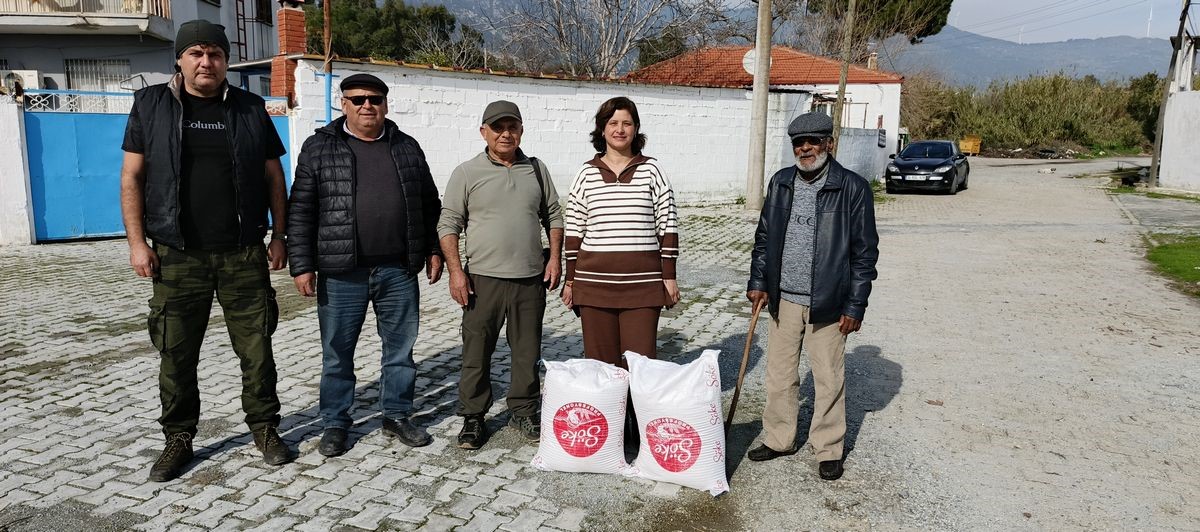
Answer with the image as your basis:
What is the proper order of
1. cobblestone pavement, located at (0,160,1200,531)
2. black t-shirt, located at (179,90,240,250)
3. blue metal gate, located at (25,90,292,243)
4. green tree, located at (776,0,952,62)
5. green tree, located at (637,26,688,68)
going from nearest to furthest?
cobblestone pavement, located at (0,160,1200,531)
black t-shirt, located at (179,90,240,250)
blue metal gate, located at (25,90,292,243)
green tree, located at (637,26,688,68)
green tree, located at (776,0,952,62)

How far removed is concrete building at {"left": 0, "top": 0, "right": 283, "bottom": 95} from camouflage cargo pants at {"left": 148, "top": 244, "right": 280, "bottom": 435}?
12531mm

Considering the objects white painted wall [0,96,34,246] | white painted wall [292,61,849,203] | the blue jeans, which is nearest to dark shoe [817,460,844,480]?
the blue jeans

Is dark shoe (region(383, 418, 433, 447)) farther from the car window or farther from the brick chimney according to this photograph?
the car window

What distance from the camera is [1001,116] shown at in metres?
41.1

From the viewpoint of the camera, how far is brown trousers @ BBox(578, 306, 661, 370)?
160 inches

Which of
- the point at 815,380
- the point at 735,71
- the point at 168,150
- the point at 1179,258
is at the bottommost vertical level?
the point at 1179,258

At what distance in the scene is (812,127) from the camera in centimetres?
371

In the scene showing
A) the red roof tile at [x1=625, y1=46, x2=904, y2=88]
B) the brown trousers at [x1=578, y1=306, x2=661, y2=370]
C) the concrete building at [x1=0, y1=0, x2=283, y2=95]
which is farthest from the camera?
the red roof tile at [x1=625, y1=46, x2=904, y2=88]

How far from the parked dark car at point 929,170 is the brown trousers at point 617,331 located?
725 inches

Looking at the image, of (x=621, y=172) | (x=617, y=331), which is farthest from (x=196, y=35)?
(x=617, y=331)

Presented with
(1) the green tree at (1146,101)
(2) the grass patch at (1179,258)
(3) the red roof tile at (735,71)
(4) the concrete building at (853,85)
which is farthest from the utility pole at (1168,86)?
(1) the green tree at (1146,101)

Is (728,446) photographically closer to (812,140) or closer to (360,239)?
(812,140)

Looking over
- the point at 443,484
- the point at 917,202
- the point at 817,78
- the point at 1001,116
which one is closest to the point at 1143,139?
the point at 1001,116

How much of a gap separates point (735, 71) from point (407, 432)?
20.6 meters
